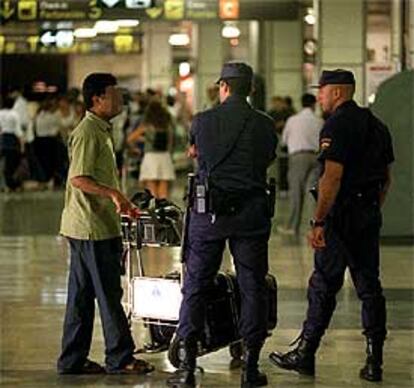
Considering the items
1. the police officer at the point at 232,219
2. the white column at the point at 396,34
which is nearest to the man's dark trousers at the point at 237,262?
the police officer at the point at 232,219

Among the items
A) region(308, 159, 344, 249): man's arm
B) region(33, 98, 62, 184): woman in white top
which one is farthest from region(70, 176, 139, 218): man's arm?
region(33, 98, 62, 184): woman in white top

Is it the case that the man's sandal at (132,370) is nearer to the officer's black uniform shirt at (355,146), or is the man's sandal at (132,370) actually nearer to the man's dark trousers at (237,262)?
the man's dark trousers at (237,262)

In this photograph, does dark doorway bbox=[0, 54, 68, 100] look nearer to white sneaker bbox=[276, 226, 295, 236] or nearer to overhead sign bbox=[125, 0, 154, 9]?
overhead sign bbox=[125, 0, 154, 9]

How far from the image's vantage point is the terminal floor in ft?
27.7

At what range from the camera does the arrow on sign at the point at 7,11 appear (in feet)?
66.6

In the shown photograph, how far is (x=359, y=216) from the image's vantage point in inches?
327

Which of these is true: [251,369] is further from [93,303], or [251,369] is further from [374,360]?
[93,303]

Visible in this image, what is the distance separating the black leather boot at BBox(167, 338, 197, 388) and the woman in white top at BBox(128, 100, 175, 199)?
1078 cm

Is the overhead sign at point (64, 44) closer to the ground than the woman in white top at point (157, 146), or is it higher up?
higher up

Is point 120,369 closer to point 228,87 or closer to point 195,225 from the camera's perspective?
point 195,225

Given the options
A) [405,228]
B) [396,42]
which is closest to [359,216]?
[405,228]

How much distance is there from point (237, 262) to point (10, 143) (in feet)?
54.8

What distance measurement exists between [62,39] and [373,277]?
15.2m

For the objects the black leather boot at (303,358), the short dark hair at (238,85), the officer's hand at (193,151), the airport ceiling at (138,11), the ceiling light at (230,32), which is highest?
the ceiling light at (230,32)
